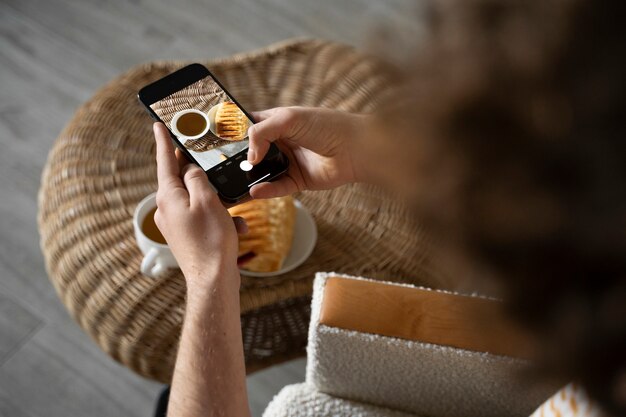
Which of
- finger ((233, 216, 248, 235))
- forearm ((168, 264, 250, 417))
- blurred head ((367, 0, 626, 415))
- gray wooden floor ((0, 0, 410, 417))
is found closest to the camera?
blurred head ((367, 0, 626, 415))

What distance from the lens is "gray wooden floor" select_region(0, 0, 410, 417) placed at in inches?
49.8

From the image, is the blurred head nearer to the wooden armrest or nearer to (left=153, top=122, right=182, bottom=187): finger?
the wooden armrest

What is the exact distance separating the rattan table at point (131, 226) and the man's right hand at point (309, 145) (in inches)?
4.4

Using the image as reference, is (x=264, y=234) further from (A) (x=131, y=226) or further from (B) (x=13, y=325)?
(B) (x=13, y=325)

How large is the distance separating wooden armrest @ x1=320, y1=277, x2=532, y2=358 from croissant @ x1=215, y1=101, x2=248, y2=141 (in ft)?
0.83

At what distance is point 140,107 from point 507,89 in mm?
839

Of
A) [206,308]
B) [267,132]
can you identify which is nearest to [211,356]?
[206,308]

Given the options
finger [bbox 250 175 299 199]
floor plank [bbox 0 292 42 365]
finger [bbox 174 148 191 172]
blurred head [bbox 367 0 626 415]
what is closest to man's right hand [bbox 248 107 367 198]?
finger [bbox 250 175 299 199]

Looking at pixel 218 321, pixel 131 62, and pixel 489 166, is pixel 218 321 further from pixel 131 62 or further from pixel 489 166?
pixel 131 62

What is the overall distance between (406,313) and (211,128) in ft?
1.17

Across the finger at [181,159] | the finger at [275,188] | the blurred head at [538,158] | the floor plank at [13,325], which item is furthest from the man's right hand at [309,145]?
the floor plank at [13,325]

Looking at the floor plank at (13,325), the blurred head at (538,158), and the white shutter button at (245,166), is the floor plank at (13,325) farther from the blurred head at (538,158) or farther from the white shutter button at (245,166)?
the blurred head at (538,158)

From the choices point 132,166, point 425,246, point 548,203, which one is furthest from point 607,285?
point 132,166

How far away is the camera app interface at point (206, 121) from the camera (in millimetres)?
884
